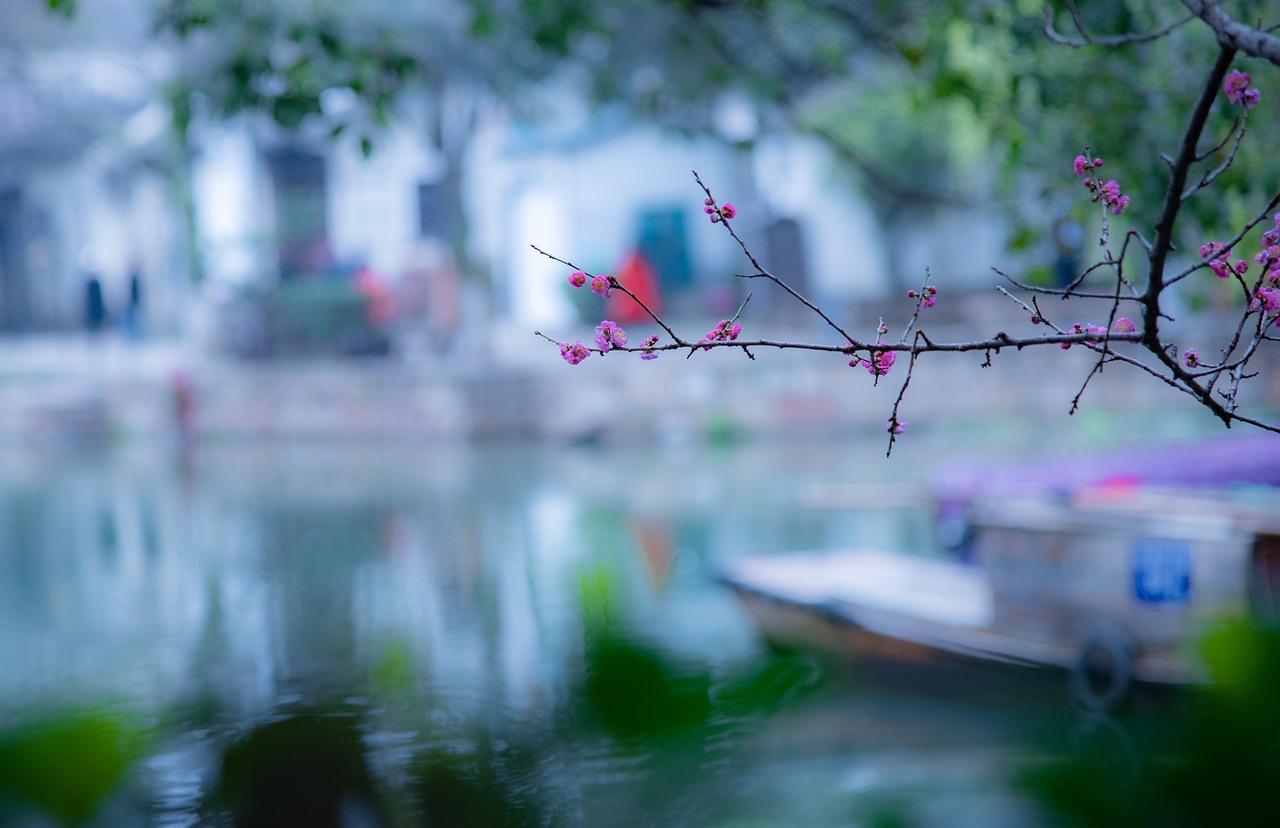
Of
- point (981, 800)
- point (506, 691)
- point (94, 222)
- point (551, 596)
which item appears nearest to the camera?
point (981, 800)

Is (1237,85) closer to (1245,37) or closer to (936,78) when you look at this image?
(1245,37)

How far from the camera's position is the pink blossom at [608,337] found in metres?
1.64

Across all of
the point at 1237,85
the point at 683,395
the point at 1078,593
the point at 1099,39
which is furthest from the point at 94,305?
the point at 1237,85

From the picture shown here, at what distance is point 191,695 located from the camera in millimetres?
5762

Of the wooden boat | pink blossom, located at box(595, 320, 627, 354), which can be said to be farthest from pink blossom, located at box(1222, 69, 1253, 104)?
the wooden boat

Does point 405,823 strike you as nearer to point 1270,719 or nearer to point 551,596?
point 1270,719

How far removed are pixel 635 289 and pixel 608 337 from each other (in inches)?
629

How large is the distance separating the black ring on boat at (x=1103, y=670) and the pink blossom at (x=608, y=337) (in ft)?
11.7

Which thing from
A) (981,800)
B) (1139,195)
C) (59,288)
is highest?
(59,288)

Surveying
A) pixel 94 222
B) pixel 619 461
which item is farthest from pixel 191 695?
pixel 94 222

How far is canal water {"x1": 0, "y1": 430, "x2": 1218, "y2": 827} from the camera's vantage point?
0.99 meters

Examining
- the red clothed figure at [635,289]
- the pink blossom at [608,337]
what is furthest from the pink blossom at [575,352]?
the red clothed figure at [635,289]

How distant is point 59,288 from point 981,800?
2373 centimetres

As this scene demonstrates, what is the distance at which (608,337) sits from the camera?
1.67 metres
